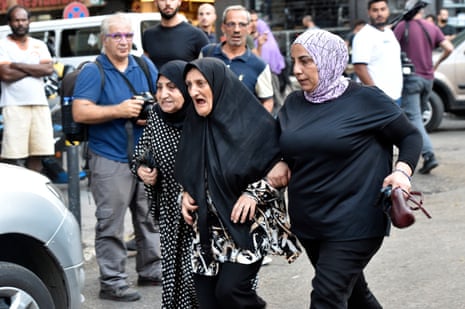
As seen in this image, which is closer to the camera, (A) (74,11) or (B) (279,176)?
(B) (279,176)

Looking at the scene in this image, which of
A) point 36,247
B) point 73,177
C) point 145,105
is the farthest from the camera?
point 73,177

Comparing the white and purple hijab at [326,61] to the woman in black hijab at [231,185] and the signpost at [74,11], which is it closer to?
the woman in black hijab at [231,185]

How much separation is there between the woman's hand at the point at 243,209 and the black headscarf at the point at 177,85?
0.72 meters

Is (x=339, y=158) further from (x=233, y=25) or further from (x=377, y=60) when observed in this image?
(x=377, y=60)

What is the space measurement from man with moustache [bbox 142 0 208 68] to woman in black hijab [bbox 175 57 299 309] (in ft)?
10.5

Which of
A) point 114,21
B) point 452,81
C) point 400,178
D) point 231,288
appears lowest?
point 452,81

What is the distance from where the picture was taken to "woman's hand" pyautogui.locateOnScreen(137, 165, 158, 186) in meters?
5.28

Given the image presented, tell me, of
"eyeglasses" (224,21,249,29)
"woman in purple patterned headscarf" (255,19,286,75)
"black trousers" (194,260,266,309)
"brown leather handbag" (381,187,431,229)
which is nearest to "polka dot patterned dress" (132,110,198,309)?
"black trousers" (194,260,266,309)

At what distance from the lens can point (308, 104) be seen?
4.56 metres

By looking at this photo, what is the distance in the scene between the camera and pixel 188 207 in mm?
4777

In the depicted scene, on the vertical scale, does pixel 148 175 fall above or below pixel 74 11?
above

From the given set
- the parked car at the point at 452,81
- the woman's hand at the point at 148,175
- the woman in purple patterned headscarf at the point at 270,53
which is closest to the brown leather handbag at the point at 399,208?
the woman's hand at the point at 148,175

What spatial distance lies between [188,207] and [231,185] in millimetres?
289

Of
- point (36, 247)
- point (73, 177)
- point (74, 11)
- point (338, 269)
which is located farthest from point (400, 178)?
point (74, 11)
